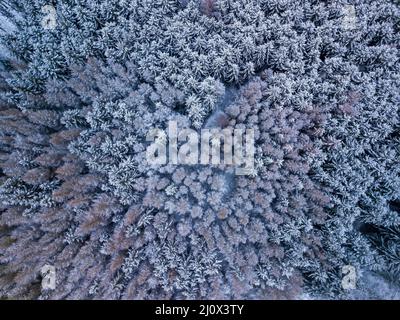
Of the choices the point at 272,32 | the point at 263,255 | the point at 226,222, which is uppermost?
the point at 272,32

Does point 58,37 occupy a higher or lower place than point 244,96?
higher

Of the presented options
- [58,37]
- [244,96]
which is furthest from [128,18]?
[244,96]

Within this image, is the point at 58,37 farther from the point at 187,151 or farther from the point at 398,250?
the point at 398,250

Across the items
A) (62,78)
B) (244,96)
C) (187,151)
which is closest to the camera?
(187,151)

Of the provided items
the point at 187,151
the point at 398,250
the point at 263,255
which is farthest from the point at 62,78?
the point at 398,250

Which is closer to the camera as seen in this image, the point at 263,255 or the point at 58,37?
the point at 263,255

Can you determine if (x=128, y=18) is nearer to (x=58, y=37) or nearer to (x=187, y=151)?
(x=58, y=37)

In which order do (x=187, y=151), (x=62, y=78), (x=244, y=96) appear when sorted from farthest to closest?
(x=62, y=78), (x=244, y=96), (x=187, y=151)
